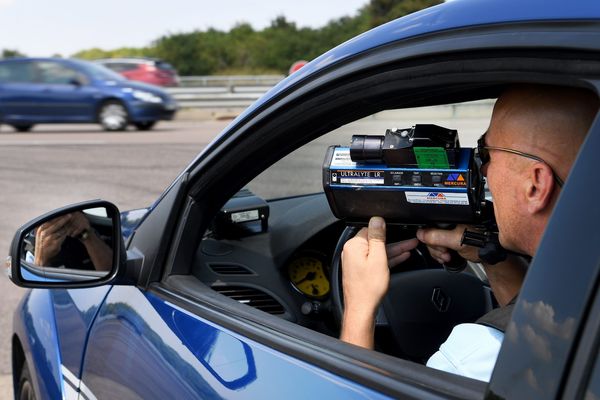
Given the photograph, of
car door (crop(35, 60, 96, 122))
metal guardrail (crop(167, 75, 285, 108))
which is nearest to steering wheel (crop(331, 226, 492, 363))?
car door (crop(35, 60, 96, 122))

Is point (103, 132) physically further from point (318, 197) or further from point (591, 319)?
point (591, 319)

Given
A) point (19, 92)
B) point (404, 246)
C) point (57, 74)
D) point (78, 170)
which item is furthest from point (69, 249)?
point (19, 92)

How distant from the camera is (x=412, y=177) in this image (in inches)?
59.7

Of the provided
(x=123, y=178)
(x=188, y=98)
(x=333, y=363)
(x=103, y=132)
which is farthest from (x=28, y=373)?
(x=188, y=98)

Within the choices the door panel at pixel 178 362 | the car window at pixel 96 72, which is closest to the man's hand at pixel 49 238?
the door panel at pixel 178 362

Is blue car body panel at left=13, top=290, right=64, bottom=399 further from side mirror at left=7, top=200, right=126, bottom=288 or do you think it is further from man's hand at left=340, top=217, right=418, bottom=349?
man's hand at left=340, top=217, right=418, bottom=349

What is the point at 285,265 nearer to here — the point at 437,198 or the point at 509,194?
the point at 437,198

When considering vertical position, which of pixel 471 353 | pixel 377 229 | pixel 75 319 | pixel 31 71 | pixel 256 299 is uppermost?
pixel 377 229

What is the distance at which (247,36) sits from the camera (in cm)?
6131

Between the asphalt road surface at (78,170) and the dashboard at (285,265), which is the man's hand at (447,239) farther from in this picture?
the asphalt road surface at (78,170)

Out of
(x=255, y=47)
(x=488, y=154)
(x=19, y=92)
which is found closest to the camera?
(x=488, y=154)

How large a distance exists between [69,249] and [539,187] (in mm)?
1397

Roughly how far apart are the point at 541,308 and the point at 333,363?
42cm

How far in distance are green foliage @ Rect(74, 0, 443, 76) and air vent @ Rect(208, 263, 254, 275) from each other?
4488cm
